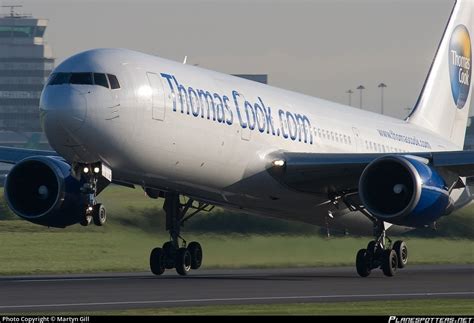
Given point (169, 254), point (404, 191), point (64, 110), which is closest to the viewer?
point (64, 110)

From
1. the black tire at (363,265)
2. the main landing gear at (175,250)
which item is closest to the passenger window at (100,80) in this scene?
the main landing gear at (175,250)

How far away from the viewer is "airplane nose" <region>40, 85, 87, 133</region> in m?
29.0

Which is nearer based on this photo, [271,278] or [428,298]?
[428,298]

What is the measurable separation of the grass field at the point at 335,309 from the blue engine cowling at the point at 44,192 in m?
11.5

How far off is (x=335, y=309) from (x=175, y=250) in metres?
13.0

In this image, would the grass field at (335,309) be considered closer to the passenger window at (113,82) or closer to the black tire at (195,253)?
the passenger window at (113,82)

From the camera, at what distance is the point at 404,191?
34031mm

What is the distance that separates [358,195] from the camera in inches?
1442

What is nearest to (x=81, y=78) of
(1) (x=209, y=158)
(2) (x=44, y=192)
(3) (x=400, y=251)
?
(1) (x=209, y=158)

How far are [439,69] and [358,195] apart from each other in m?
12.9

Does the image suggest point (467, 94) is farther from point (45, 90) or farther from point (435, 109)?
point (45, 90)

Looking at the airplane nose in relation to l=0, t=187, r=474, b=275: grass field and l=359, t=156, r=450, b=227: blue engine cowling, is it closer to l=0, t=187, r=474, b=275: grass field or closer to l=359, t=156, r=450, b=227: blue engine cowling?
l=359, t=156, r=450, b=227: blue engine cowling

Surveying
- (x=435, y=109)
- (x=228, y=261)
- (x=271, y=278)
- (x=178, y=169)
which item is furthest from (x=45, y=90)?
(x=435, y=109)

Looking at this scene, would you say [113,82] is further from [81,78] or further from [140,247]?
[140,247]
